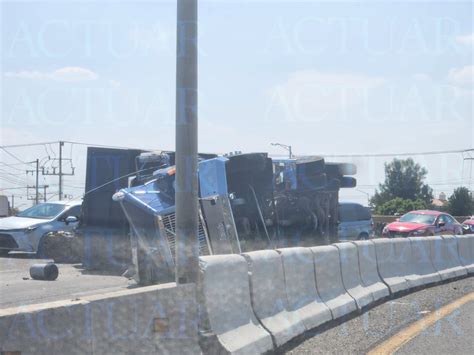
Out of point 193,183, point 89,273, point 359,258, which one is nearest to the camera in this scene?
point 193,183

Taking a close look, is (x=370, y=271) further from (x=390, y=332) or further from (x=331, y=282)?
(x=390, y=332)

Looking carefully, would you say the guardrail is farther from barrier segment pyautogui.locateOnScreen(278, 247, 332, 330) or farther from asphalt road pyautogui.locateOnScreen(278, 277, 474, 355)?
→ asphalt road pyautogui.locateOnScreen(278, 277, 474, 355)

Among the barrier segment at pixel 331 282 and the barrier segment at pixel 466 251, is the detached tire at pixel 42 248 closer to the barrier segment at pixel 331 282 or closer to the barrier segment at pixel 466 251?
the barrier segment at pixel 331 282

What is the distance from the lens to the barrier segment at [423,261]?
13.0 metres

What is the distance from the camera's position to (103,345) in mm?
5105

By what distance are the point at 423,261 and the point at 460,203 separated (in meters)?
53.5

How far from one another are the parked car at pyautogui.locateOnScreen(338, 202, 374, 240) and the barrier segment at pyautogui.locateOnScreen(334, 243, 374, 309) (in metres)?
10.3

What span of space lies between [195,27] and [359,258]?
5.51m

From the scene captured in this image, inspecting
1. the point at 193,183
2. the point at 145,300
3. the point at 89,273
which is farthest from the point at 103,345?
the point at 89,273

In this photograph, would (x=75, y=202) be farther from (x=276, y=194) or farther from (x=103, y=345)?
(x=103, y=345)

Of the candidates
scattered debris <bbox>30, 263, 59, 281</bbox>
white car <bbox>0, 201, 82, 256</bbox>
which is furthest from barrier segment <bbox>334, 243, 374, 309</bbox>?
white car <bbox>0, 201, 82, 256</bbox>

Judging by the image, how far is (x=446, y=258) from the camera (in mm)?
14695

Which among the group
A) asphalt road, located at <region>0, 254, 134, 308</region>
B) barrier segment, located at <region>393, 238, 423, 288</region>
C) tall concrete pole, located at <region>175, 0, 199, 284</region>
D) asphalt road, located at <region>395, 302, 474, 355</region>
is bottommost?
asphalt road, located at <region>0, 254, 134, 308</region>

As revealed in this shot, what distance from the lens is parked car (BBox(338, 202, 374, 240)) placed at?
21188mm
